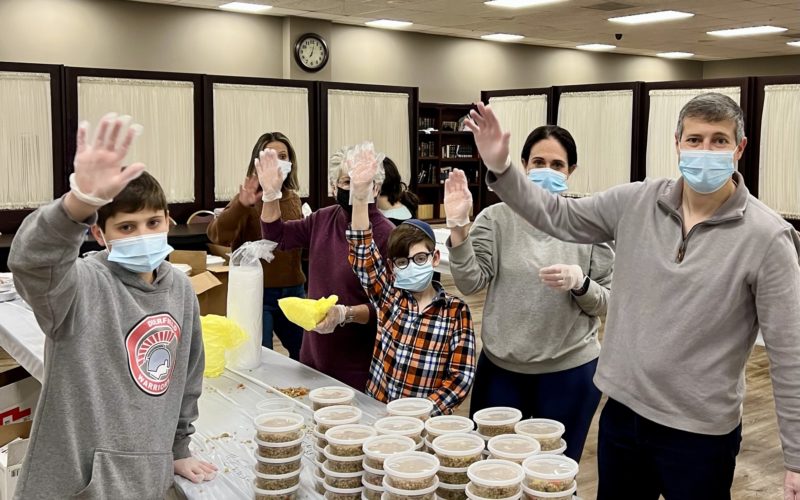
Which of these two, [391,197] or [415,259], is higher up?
[391,197]

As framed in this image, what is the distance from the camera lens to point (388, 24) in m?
11.4

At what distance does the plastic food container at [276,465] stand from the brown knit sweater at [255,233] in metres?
1.82

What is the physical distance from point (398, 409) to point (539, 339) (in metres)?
0.53

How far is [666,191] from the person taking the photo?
1.82 m

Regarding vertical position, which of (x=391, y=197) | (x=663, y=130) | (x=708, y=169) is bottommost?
(x=391, y=197)

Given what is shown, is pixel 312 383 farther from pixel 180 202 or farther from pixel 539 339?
pixel 180 202

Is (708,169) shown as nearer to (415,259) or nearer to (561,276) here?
(561,276)

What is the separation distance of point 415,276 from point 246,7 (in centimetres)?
843

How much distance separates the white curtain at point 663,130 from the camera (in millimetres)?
5223

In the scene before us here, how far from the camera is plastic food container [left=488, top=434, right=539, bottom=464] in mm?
1554

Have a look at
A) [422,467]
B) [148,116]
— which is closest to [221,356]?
[422,467]

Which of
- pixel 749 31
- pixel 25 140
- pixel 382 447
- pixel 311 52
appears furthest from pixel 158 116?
pixel 749 31

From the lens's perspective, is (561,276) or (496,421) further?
(561,276)

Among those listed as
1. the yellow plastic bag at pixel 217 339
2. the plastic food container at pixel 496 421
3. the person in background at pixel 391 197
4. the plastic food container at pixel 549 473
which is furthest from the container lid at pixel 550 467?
the person in background at pixel 391 197
